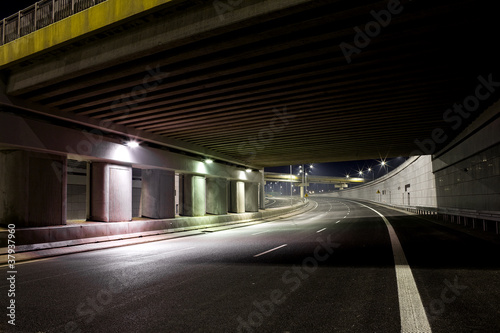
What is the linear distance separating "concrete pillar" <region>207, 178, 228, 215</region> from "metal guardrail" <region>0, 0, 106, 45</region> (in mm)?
17780

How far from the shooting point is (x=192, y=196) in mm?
24328

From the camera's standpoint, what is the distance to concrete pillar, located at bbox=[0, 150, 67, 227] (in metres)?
12.7

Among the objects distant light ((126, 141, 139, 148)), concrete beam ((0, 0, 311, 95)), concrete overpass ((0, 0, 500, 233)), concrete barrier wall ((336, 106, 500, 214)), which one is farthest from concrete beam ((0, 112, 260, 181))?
Answer: concrete barrier wall ((336, 106, 500, 214))

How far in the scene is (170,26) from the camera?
877 cm

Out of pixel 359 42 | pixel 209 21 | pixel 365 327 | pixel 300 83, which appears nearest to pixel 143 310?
pixel 365 327

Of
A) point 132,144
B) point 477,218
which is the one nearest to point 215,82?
point 132,144

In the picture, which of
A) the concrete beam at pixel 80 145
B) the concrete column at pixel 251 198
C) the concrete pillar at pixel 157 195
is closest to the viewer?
the concrete beam at pixel 80 145

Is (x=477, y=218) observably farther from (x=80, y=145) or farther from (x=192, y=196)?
(x=80, y=145)

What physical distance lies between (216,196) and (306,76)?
18.6 metres

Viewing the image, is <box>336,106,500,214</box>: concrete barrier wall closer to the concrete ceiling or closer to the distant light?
the concrete ceiling

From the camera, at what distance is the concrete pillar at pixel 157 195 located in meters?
21.0

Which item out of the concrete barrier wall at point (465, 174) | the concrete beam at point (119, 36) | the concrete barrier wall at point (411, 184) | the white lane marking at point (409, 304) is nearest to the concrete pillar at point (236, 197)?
the concrete barrier wall at point (465, 174)

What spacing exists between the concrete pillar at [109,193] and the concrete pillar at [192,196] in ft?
22.5

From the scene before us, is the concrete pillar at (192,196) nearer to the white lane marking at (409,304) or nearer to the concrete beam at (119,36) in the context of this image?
the concrete beam at (119,36)
